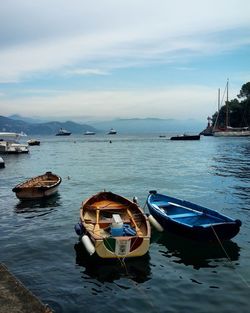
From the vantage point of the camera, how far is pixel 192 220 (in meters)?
21.2

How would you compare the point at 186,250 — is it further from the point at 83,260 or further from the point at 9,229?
the point at 9,229

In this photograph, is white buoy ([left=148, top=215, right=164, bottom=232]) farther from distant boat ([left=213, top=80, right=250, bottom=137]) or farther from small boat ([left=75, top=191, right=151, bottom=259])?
distant boat ([left=213, top=80, right=250, bottom=137])

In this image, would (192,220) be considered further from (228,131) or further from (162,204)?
(228,131)

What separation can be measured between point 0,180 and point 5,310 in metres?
35.2

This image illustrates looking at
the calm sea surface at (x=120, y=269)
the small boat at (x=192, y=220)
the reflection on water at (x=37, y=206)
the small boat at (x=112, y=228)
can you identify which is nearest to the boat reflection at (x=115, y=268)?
the calm sea surface at (x=120, y=269)

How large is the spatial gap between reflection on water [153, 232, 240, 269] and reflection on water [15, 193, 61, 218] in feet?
31.0

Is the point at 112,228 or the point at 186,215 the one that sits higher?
the point at 112,228

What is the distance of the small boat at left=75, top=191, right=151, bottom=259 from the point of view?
52.7 ft

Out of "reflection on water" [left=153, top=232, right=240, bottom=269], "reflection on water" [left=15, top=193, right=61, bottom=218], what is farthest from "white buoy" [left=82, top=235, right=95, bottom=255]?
"reflection on water" [left=15, top=193, right=61, bottom=218]

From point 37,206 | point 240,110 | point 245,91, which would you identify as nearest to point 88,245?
point 37,206

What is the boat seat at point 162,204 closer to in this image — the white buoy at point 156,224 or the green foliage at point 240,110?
the white buoy at point 156,224

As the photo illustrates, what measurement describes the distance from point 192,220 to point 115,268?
21.6 feet

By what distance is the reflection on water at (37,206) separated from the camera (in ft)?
87.5

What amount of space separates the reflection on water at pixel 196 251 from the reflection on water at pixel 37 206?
31.0 ft
